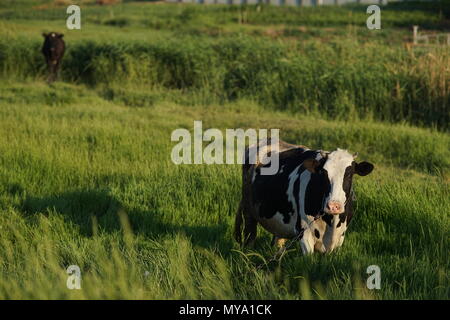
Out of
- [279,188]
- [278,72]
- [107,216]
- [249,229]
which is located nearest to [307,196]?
[279,188]

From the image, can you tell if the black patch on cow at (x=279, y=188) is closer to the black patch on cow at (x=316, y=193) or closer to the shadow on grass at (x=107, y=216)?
the black patch on cow at (x=316, y=193)

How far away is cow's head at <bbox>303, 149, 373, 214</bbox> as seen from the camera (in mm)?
4977

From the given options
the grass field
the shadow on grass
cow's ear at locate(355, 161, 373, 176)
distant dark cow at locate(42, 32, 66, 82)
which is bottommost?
the shadow on grass

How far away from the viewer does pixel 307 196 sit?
5.38 meters

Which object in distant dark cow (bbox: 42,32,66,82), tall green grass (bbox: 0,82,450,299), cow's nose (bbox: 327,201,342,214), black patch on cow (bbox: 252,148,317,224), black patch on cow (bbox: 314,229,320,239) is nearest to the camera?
tall green grass (bbox: 0,82,450,299)

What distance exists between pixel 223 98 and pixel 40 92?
4.25 m

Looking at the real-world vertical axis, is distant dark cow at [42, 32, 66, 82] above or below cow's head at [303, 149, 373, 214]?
above

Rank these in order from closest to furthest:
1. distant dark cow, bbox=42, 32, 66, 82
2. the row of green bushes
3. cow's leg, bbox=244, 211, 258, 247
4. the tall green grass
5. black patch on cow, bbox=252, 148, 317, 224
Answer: the tall green grass < black patch on cow, bbox=252, 148, 317, 224 < cow's leg, bbox=244, 211, 258, 247 < the row of green bushes < distant dark cow, bbox=42, 32, 66, 82

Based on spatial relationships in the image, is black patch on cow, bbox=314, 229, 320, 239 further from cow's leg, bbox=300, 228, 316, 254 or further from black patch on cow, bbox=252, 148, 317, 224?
black patch on cow, bbox=252, 148, 317, 224

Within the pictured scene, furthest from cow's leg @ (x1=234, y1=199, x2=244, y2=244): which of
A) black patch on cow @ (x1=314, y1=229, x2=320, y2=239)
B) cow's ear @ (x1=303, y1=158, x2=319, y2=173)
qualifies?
cow's ear @ (x1=303, y1=158, x2=319, y2=173)

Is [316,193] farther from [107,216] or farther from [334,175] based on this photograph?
[107,216]

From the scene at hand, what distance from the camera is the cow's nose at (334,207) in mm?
4930

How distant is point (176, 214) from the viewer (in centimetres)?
705
